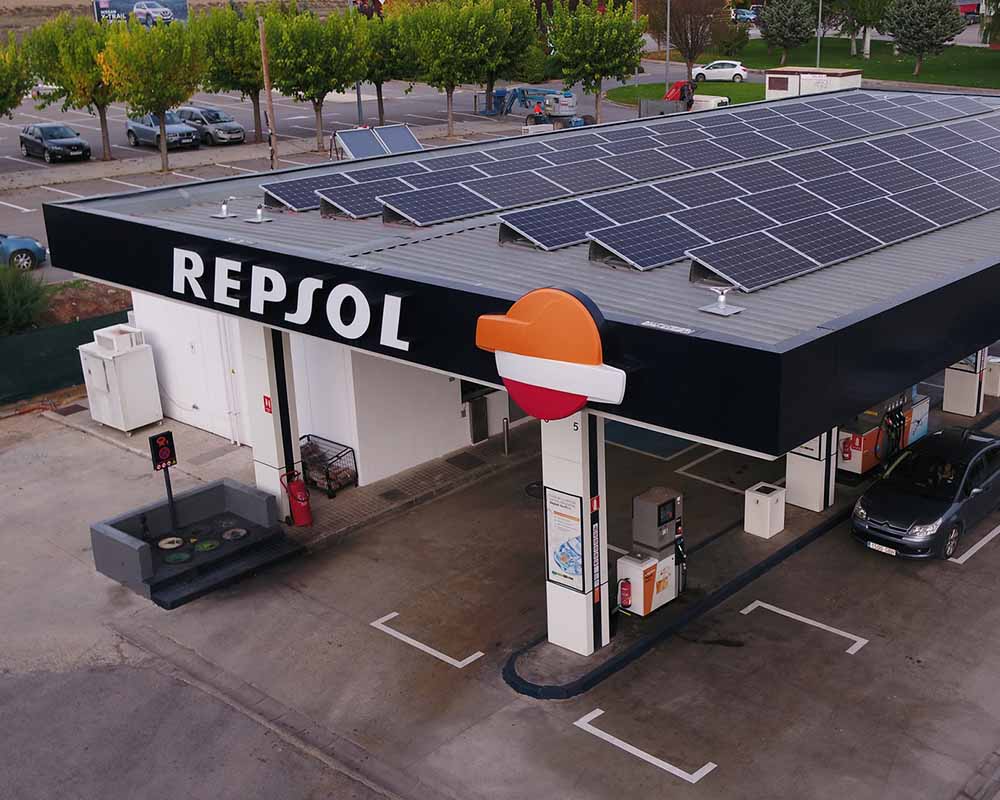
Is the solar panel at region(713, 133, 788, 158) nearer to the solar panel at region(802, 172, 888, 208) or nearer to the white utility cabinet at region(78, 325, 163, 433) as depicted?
the solar panel at region(802, 172, 888, 208)

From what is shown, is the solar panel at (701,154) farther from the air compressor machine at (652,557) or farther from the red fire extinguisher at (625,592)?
the red fire extinguisher at (625,592)

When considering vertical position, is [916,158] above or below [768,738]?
above

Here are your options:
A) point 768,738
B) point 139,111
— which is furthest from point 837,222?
point 139,111

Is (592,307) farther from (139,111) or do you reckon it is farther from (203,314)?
(139,111)

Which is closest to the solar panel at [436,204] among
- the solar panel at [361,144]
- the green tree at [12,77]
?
the solar panel at [361,144]

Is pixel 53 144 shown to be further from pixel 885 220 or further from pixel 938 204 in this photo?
pixel 885 220

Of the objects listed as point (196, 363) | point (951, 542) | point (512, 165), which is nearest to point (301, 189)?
point (512, 165)
